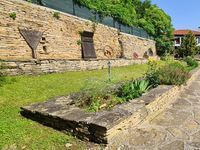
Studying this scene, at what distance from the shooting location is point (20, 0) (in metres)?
11.8

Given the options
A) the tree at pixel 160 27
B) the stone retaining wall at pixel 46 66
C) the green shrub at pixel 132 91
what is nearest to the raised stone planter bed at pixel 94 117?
the green shrub at pixel 132 91

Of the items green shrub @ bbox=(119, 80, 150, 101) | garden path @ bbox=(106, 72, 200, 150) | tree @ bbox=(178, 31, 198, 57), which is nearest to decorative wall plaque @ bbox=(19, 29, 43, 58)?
green shrub @ bbox=(119, 80, 150, 101)

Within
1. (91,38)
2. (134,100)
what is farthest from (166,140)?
(91,38)

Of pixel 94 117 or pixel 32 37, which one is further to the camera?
pixel 32 37

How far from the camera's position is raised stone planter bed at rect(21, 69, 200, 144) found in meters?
4.03

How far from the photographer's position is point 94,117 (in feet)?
14.1

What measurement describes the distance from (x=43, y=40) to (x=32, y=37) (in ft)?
2.81

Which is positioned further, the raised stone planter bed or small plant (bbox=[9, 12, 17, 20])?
small plant (bbox=[9, 12, 17, 20])

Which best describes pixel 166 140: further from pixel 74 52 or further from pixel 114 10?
pixel 114 10

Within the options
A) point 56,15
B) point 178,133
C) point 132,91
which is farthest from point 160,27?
point 178,133

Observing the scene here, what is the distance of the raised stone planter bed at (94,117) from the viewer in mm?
4027

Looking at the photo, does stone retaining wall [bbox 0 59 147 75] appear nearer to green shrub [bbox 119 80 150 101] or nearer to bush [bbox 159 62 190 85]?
green shrub [bbox 119 80 150 101]

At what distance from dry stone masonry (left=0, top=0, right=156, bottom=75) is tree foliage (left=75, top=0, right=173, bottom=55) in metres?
5.29

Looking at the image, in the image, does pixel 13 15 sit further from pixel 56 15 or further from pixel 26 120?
pixel 26 120
